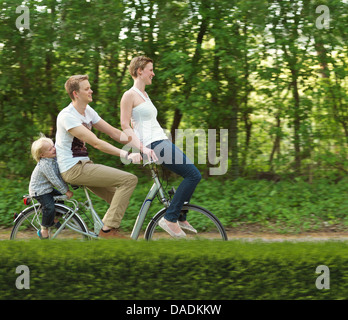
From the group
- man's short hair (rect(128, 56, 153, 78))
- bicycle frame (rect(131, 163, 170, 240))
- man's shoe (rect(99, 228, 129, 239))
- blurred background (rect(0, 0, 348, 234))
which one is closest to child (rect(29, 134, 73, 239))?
man's shoe (rect(99, 228, 129, 239))

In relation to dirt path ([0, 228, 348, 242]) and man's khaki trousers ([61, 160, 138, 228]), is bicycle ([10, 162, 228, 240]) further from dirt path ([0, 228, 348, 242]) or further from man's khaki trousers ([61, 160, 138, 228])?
dirt path ([0, 228, 348, 242])

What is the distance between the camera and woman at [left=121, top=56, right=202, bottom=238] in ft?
16.8

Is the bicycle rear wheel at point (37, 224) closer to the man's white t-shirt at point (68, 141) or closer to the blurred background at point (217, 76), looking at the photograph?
the man's white t-shirt at point (68, 141)

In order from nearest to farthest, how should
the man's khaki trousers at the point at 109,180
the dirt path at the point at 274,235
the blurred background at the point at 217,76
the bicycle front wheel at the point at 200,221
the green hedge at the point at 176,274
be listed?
the green hedge at the point at 176,274 → the man's khaki trousers at the point at 109,180 → the bicycle front wheel at the point at 200,221 → the dirt path at the point at 274,235 → the blurred background at the point at 217,76

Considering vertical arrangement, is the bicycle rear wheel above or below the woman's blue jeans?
below

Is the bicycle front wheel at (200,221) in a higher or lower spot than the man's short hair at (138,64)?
lower

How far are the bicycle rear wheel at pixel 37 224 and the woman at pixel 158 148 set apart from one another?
80 cm

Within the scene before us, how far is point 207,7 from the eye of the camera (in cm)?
860

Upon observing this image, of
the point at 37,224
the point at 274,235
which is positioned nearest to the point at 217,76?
the point at 274,235

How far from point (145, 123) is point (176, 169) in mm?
508

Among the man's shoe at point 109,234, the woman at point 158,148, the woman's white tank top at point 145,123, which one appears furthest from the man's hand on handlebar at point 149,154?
the man's shoe at point 109,234

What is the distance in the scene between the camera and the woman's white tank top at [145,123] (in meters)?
5.18

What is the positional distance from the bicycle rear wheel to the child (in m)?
0.10
